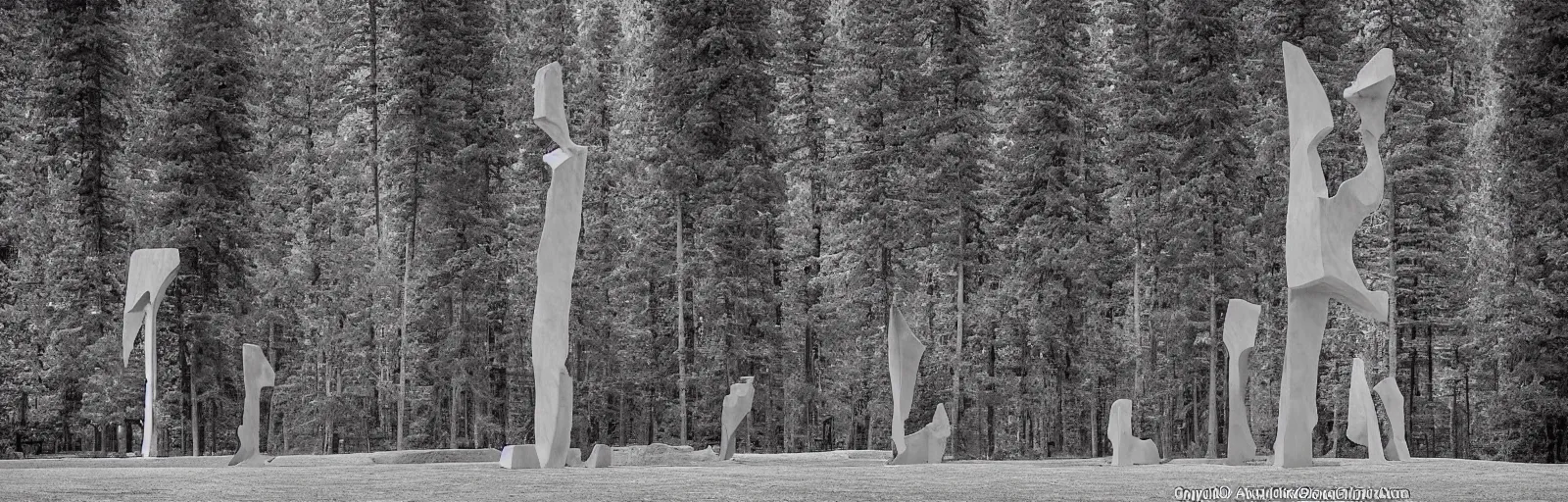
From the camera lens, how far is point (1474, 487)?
12.7 m

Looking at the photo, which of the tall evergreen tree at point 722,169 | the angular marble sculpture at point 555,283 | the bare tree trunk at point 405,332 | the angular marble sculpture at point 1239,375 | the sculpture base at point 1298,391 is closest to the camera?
the sculpture base at point 1298,391

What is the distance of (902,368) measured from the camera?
68.5 feet

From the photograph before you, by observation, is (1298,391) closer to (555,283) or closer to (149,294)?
(555,283)

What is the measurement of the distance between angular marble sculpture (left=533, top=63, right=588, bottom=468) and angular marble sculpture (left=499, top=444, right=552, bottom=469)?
0.39ft

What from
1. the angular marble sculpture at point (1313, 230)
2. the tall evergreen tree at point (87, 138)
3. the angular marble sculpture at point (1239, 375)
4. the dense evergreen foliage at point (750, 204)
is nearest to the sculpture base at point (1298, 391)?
A: the angular marble sculpture at point (1313, 230)

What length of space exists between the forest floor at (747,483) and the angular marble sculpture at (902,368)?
3.78 meters

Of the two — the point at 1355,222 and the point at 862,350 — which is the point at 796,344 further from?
the point at 1355,222

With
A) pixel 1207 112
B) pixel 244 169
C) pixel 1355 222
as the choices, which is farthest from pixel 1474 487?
pixel 244 169

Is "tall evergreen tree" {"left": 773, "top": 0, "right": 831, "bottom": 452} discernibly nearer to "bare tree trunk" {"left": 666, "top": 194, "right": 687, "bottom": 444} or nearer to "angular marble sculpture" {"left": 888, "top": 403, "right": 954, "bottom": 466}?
"bare tree trunk" {"left": 666, "top": 194, "right": 687, "bottom": 444}

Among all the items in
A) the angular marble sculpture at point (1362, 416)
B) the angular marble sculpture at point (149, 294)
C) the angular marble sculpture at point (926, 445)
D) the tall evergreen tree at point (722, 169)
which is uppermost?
the tall evergreen tree at point (722, 169)

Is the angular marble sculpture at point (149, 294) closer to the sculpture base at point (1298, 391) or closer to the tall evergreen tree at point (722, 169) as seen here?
the tall evergreen tree at point (722, 169)

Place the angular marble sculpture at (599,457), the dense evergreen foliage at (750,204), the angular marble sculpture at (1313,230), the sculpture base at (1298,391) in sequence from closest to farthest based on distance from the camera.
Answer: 1. the angular marble sculpture at (1313,230)
2. the sculpture base at (1298,391)
3. the angular marble sculpture at (599,457)
4. the dense evergreen foliage at (750,204)

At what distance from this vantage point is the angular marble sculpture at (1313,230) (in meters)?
15.8

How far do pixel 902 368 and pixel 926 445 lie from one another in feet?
3.79
